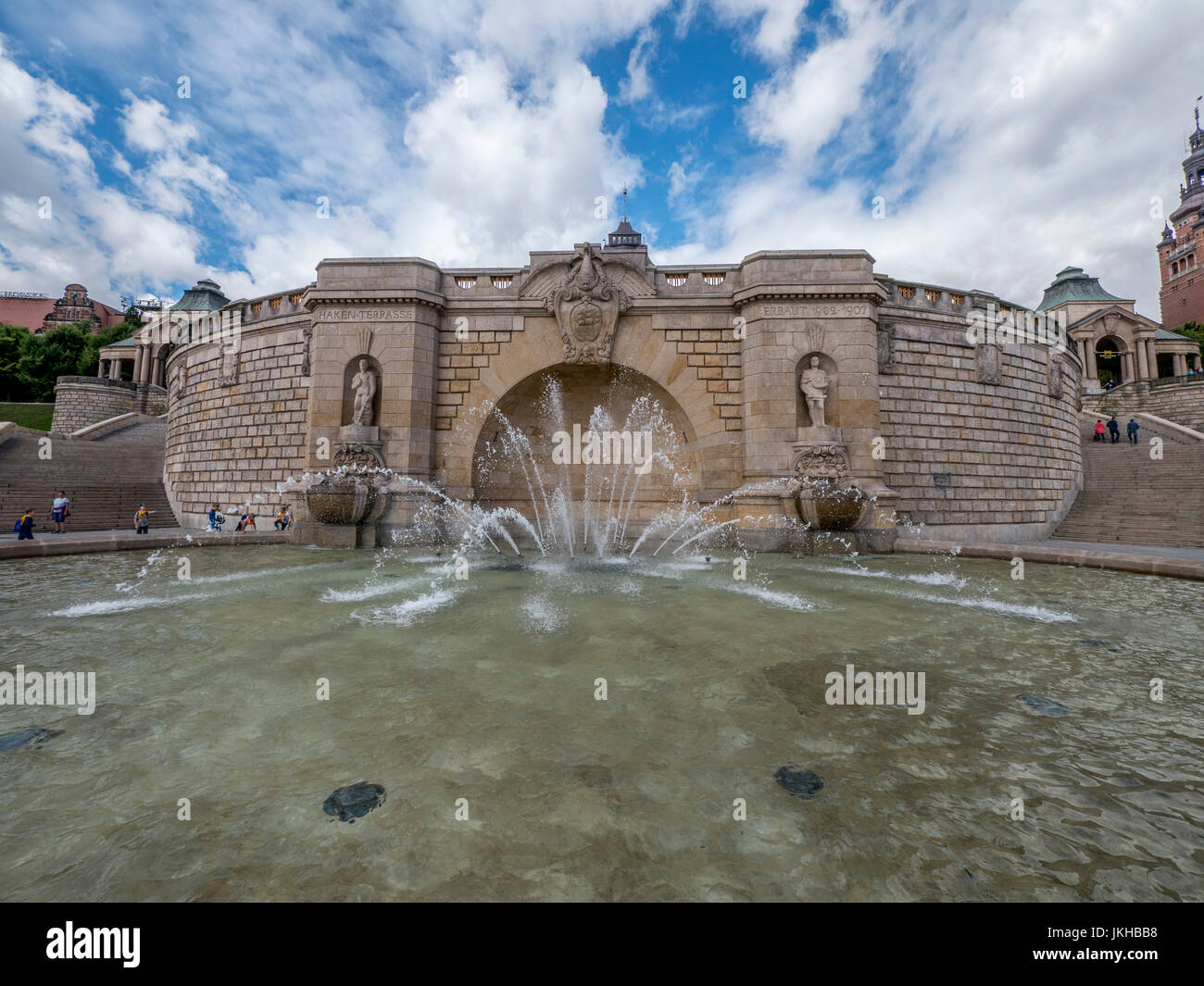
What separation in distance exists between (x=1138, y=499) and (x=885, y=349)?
10.8m

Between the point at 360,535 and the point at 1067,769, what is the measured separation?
12.7m

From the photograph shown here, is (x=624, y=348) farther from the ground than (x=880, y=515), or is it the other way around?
(x=624, y=348)

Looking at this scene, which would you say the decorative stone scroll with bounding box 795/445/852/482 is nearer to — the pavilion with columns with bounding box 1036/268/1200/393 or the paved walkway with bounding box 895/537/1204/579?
the paved walkway with bounding box 895/537/1204/579

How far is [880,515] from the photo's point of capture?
11.8 meters

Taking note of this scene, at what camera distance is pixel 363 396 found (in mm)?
12750

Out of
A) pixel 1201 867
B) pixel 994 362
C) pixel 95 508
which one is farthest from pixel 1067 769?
pixel 95 508

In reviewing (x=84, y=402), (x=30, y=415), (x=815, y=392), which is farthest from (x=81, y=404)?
(x=815, y=392)

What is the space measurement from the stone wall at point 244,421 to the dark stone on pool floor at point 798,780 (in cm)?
1575

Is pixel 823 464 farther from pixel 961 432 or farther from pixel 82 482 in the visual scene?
pixel 82 482

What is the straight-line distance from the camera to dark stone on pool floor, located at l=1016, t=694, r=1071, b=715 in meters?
3.11
